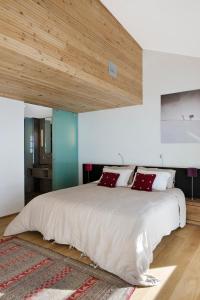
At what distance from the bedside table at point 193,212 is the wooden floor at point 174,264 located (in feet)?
0.33

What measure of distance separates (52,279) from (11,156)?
2687 mm

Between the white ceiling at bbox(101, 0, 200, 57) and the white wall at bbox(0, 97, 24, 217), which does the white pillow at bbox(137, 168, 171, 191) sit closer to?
the white ceiling at bbox(101, 0, 200, 57)

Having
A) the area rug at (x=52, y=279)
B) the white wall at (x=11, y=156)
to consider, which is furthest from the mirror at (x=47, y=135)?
the area rug at (x=52, y=279)

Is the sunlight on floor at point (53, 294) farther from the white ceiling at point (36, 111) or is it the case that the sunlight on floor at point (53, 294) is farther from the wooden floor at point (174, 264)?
the white ceiling at point (36, 111)

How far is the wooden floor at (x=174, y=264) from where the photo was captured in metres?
1.83

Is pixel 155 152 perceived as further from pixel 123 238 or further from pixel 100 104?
pixel 123 238

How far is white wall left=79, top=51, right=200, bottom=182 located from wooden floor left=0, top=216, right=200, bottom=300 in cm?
140

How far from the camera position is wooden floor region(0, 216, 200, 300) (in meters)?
1.83

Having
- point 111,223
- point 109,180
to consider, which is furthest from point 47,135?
point 111,223

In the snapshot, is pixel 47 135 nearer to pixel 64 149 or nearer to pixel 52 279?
pixel 64 149

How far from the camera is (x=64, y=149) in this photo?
502cm

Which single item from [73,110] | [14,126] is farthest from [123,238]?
[73,110]

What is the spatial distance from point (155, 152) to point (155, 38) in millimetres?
2079

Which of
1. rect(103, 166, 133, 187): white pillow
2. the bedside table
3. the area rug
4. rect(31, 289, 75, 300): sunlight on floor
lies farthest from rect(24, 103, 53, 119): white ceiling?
rect(31, 289, 75, 300): sunlight on floor
